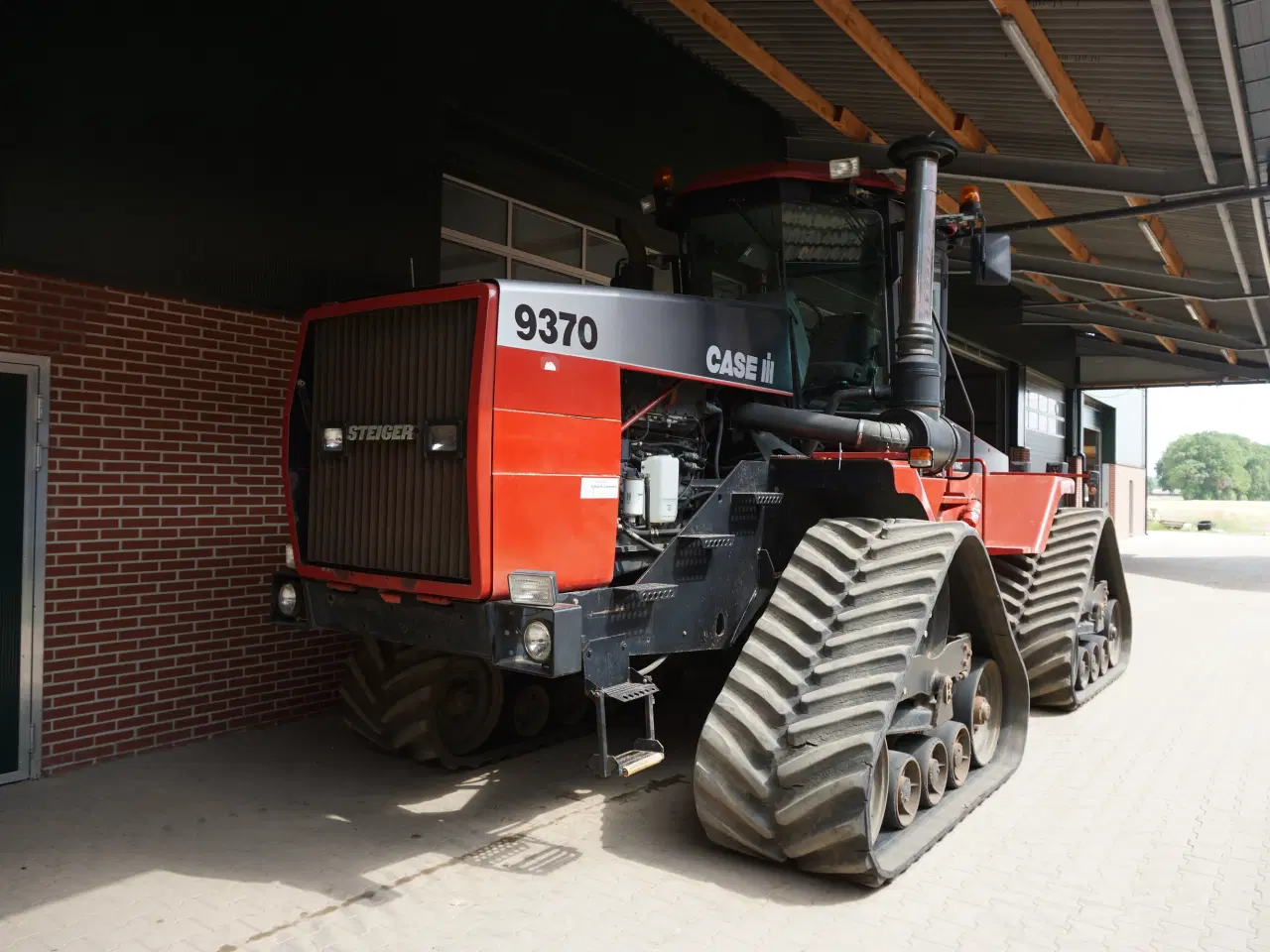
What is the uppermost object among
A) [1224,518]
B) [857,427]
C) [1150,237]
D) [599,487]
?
[1150,237]

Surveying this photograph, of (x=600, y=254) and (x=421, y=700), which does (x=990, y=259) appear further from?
(x=600, y=254)

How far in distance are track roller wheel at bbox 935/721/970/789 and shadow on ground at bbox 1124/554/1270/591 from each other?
13.8 metres

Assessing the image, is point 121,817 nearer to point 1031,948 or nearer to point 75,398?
point 75,398

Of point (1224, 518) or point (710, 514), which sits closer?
point (710, 514)

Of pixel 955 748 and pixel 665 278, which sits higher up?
Answer: pixel 665 278

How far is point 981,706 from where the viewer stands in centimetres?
529

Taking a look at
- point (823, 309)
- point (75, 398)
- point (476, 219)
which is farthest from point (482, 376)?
point (476, 219)

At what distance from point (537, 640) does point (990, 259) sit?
10.3ft

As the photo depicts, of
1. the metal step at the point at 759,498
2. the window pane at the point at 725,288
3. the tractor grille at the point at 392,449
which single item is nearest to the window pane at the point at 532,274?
the window pane at the point at 725,288

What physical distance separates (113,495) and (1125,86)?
7.53 metres

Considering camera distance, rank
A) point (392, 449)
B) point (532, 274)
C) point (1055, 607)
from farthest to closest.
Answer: point (532, 274)
point (1055, 607)
point (392, 449)

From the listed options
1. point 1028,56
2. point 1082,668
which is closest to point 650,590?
point 1082,668

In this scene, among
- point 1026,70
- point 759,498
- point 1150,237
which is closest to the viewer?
point 759,498

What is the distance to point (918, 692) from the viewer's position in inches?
179
